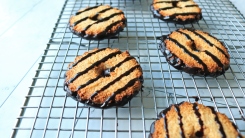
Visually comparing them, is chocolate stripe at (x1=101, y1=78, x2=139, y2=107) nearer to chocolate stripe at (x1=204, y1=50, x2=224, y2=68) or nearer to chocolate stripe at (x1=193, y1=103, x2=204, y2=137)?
chocolate stripe at (x1=193, y1=103, x2=204, y2=137)

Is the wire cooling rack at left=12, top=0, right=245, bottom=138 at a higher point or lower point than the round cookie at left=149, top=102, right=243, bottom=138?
lower

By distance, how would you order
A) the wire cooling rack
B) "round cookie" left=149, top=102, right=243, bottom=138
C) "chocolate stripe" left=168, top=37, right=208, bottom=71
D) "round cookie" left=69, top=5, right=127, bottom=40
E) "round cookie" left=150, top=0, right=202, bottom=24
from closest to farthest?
1. "round cookie" left=149, top=102, right=243, bottom=138
2. the wire cooling rack
3. "chocolate stripe" left=168, top=37, right=208, bottom=71
4. "round cookie" left=69, top=5, right=127, bottom=40
5. "round cookie" left=150, top=0, right=202, bottom=24

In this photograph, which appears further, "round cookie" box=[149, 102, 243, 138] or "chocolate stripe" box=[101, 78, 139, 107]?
"chocolate stripe" box=[101, 78, 139, 107]

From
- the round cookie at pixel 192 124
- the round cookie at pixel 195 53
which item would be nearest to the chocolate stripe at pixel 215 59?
the round cookie at pixel 195 53

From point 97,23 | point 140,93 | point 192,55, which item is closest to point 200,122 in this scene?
point 140,93

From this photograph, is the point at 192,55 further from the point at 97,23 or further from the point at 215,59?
the point at 97,23

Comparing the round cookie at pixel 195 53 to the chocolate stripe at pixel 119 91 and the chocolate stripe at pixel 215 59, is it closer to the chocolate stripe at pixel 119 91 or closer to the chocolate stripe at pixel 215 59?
the chocolate stripe at pixel 215 59

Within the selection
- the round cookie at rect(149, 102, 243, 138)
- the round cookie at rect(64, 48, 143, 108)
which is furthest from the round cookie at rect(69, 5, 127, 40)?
the round cookie at rect(149, 102, 243, 138)

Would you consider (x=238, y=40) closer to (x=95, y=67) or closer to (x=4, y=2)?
(x=95, y=67)
